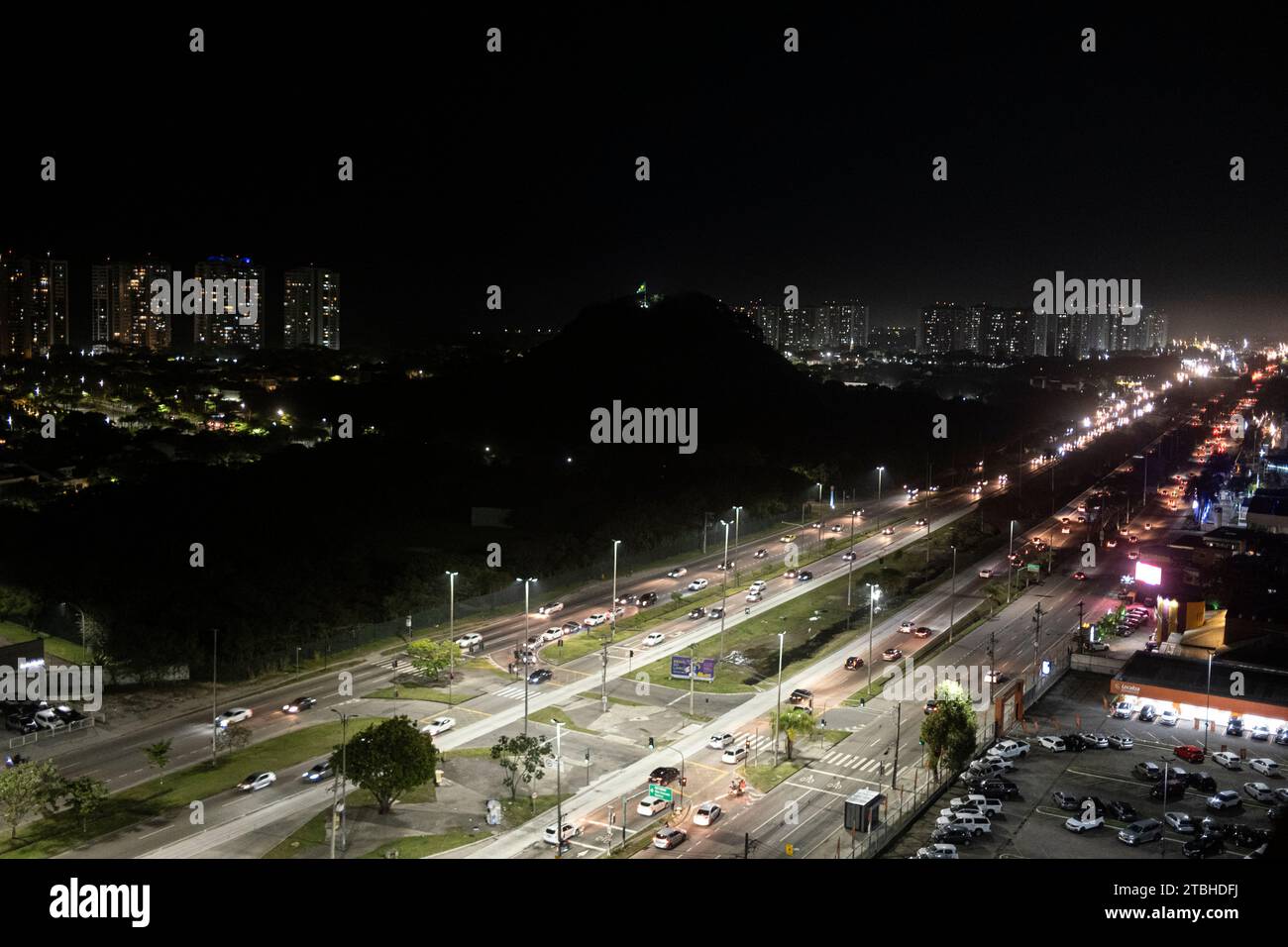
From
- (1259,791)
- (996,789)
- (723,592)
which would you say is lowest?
(1259,791)

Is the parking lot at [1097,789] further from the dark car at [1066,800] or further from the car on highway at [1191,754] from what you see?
the car on highway at [1191,754]

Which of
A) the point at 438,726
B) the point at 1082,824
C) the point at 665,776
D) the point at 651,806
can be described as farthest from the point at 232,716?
the point at 1082,824

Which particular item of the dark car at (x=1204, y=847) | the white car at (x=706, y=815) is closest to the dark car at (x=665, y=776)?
the white car at (x=706, y=815)

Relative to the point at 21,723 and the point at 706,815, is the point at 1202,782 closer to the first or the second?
the point at 706,815

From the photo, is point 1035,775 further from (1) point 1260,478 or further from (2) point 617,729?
(1) point 1260,478
